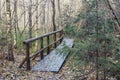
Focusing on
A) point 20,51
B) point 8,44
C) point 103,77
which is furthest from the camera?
point 20,51

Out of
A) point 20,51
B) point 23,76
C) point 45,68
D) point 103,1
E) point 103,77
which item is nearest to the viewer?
point 103,1

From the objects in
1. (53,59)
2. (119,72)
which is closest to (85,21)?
(119,72)

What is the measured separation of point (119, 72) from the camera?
6.41 meters

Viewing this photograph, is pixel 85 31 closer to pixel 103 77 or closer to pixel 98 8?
pixel 98 8

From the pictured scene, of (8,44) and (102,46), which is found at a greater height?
(102,46)

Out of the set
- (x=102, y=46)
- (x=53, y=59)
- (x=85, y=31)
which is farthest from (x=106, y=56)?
(x=53, y=59)

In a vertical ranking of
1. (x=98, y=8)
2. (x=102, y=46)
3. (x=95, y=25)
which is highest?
(x=98, y=8)

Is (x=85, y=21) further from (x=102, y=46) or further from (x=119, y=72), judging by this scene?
(x=119, y=72)

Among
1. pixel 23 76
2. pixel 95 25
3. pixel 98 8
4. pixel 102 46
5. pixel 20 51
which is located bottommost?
pixel 20 51

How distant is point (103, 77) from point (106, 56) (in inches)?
24.4

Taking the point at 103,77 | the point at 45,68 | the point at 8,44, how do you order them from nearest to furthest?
the point at 103,77
the point at 45,68
the point at 8,44

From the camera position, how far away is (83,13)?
6.44 metres

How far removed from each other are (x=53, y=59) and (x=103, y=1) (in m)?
4.80

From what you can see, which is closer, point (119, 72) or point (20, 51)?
point (119, 72)
